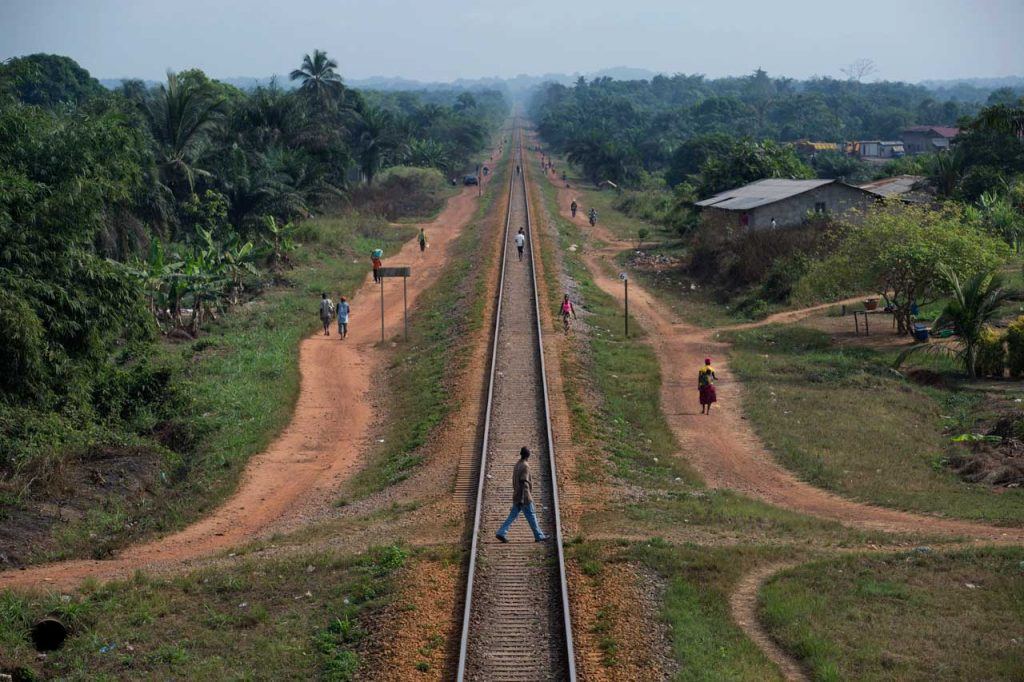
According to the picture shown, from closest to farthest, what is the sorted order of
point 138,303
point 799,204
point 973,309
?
point 138,303 → point 973,309 → point 799,204

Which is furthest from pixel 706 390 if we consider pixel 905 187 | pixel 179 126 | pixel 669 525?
pixel 905 187

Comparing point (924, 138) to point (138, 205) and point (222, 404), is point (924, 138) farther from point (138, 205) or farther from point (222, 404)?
point (222, 404)

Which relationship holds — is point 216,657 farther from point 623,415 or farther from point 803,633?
point 623,415

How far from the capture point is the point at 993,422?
21.2 metres

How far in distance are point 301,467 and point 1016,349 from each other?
16.2m

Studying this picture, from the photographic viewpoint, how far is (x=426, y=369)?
1048 inches

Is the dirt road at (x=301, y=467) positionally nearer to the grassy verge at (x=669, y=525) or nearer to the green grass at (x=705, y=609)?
the grassy verge at (x=669, y=525)

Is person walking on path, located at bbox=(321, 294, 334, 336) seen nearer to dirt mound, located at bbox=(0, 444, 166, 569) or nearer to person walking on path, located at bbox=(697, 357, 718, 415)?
dirt mound, located at bbox=(0, 444, 166, 569)

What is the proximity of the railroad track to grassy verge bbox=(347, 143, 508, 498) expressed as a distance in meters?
1.35

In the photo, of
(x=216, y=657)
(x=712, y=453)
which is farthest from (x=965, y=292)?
(x=216, y=657)

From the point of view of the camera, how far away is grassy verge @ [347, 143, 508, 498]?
19672 millimetres

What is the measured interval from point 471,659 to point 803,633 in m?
3.57

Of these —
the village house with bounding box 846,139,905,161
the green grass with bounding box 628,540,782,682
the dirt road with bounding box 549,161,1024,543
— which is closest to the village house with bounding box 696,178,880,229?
the dirt road with bounding box 549,161,1024,543

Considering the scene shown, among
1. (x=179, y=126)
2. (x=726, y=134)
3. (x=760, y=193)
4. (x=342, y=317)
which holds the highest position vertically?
(x=726, y=134)
